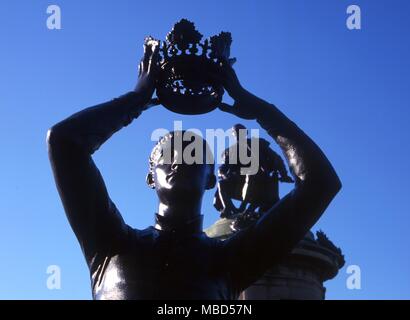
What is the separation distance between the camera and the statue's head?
4188 mm

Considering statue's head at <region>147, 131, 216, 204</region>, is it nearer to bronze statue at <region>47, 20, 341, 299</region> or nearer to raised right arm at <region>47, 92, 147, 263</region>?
bronze statue at <region>47, 20, 341, 299</region>

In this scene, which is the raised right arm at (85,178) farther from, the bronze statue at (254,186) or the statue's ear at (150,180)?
the bronze statue at (254,186)

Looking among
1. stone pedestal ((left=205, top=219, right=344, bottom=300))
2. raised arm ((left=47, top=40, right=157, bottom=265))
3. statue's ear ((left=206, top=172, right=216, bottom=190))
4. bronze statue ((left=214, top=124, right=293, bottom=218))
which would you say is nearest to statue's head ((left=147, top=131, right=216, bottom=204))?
statue's ear ((left=206, top=172, right=216, bottom=190))

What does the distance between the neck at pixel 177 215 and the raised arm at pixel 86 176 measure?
0.25 metres

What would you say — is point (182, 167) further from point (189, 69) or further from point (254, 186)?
point (254, 186)

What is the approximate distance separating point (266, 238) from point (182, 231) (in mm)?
487

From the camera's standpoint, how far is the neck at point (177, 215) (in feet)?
13.7

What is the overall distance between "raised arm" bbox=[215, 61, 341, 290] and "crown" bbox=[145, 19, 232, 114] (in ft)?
2.13

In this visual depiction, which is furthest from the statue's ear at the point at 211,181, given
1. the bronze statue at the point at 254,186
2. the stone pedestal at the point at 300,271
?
the bronze statue at the point at 254,186

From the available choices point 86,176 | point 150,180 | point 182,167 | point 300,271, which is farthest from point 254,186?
point 86,176

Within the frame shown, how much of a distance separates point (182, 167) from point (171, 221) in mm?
321
